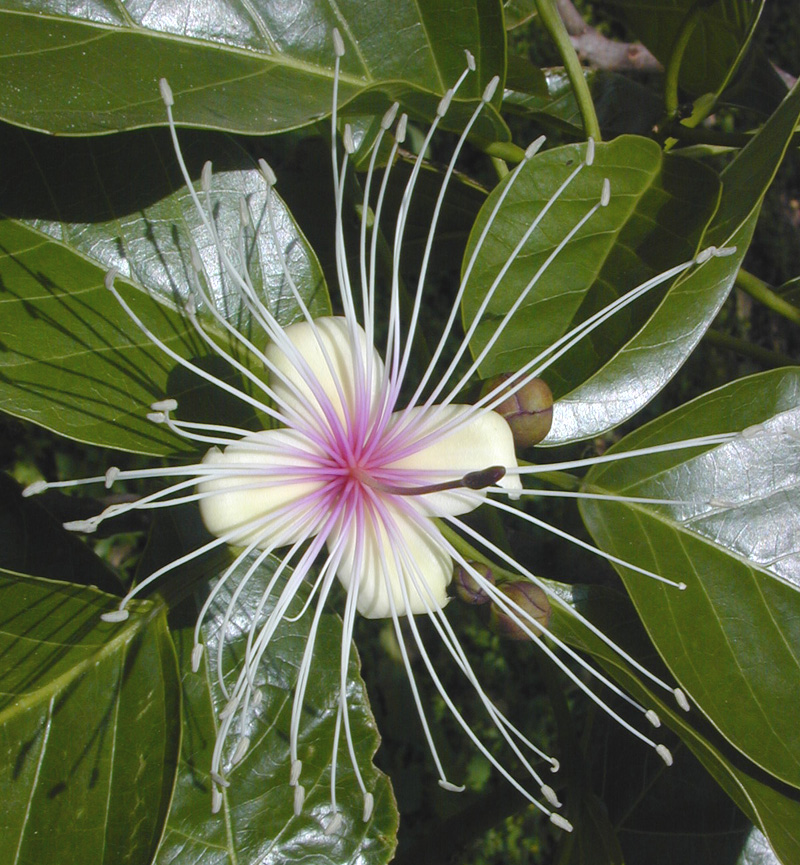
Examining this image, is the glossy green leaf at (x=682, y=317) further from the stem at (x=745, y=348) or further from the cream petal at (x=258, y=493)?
the cream petal at (x=258, y=493)

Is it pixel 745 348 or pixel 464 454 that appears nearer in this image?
pixel 464 454

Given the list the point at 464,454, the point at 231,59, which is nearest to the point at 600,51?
the point at 231,59

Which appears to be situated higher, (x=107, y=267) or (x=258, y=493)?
(x=107, y=267)

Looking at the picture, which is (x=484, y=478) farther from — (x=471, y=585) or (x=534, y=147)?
(x=534, y=147)

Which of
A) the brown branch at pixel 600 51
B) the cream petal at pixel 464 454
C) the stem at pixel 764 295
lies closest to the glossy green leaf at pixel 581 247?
the cream petal at pixel 464 454

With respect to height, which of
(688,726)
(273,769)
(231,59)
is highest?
(231,59)

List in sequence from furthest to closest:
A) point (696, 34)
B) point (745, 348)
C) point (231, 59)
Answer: point (696, 34) → point (745, 348) → point (231, 59)
